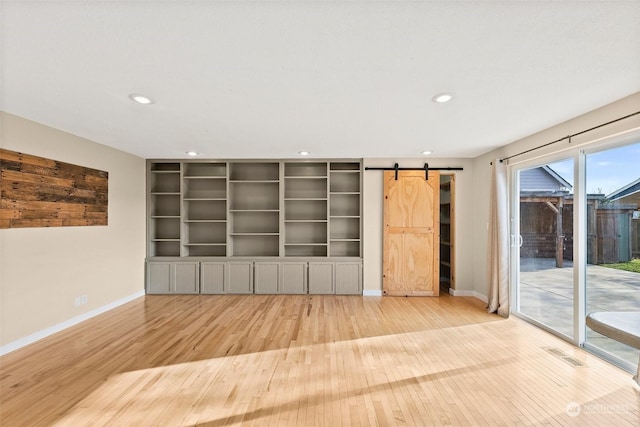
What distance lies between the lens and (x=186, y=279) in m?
5.16

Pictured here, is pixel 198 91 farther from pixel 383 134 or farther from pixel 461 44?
pixel 383 134

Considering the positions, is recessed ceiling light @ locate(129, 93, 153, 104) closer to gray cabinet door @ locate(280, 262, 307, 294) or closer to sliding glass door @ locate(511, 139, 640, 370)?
gray cabinet door @ locate(280, 262, 307, 294)

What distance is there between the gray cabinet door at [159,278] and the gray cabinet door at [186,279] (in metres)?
0.11

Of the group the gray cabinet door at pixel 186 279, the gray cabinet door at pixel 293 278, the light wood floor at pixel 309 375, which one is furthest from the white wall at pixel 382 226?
the gray cabinet door at pixel 186 279

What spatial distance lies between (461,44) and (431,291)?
431 centimetres

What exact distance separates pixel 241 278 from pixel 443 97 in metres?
4.29

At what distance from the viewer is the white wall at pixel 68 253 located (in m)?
2.93

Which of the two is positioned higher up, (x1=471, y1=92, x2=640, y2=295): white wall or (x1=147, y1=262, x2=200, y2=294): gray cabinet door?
(x1=471, y1=92, x2=640, y2=295): white wall

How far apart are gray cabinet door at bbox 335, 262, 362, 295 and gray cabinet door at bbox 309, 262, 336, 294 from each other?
127 mm

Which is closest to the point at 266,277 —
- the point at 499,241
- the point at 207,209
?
the point at 207,209

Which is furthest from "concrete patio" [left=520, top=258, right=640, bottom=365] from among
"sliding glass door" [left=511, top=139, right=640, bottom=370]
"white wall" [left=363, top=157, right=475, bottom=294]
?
"white wall" [left=363, top=157, right=475, bottom=294]

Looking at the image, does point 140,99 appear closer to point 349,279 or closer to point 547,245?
point 349,279

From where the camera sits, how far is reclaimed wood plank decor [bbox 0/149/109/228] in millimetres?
2898

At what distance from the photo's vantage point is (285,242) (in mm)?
5461
